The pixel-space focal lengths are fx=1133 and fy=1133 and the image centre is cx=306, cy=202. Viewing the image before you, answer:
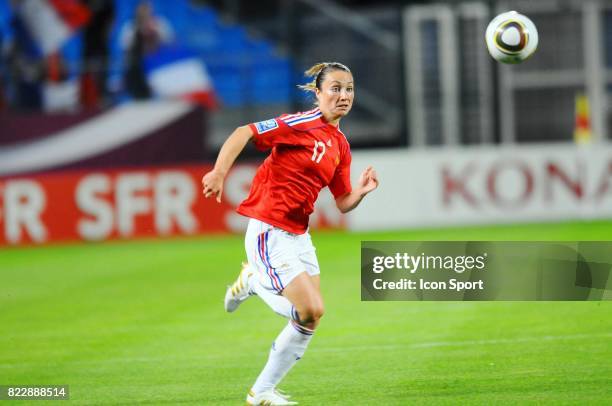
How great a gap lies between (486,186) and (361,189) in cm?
1330

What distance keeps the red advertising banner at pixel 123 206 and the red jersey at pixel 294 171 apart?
491 inches

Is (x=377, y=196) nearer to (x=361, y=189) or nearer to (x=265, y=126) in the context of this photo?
(x=361, y=189)

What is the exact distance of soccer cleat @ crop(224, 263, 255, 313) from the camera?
848cm

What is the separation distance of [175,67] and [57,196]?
5.14 m

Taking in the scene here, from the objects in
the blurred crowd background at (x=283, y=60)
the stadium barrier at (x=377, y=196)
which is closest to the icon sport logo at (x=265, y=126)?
the stadium barrier at (x=377, y=196)

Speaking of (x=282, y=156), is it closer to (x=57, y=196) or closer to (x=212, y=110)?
(x=57, y=196)

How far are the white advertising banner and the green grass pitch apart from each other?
4875 mm

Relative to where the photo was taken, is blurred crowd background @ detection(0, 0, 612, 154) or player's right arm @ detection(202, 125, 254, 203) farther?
blurred crowd background @ detection(0, 0, 612, 154)

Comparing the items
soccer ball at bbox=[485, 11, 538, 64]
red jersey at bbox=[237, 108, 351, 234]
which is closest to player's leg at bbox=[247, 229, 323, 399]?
red jersey at bbox=[237, 108, 351, 234]

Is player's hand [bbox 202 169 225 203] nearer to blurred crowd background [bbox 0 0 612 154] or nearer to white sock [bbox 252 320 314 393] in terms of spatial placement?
white sock [bbox 252 320 314 393]

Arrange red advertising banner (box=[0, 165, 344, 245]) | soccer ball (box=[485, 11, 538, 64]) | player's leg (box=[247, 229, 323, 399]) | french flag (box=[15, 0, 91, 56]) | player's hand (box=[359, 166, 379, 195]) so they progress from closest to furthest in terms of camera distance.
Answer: player's leg (box=[247, 229, 323, 399]), player's hand (box=[359, 166, 379, 195]), soccer ball (box=[485, 11, 538, 64]), red advertising banner (box=[0, 165, 344, 245]), french flag (box=[15, 0, 91, 56])

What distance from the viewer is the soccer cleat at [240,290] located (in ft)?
27.8

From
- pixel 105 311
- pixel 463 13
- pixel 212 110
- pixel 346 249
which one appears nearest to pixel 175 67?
pixel 212 110

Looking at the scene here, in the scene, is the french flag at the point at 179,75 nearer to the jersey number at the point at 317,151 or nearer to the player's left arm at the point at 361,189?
the player's left arm at the point at 361,189
